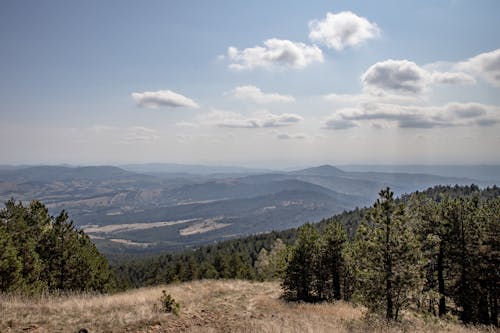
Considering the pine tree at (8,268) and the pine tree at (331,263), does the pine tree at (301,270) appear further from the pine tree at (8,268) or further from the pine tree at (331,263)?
the pine tree at (8,268)

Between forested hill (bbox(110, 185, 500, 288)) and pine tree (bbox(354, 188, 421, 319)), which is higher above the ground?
pine tree (bbox(354, 188, 421, 319))

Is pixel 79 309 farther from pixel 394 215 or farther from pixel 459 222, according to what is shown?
pixel 459 222

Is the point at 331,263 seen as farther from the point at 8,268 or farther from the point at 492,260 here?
the point at 8,268

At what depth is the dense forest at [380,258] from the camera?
16.4m

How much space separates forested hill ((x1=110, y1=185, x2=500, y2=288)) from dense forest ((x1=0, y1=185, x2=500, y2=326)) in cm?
295

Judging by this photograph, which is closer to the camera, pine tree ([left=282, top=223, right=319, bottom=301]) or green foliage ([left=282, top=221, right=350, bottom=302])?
pine tree ([left=282, top=223, right=319, bottom=301])

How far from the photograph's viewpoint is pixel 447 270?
94.0 ft

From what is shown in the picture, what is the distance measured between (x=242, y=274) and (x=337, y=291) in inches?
1224

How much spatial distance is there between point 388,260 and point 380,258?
412 millimetres

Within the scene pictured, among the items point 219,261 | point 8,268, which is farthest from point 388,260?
point 219,261

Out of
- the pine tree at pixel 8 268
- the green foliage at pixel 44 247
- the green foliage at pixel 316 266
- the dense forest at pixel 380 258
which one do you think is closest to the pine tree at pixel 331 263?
the green foliage at pixel 316 266

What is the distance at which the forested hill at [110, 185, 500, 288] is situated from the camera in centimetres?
6147

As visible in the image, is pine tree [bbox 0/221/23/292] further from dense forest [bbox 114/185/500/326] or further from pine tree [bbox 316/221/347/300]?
pine tree [bbox 316/221/347/300]

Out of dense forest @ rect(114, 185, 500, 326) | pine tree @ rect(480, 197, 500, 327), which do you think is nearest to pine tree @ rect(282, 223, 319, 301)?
dense forest @ rect(114, 185, 500, 326)
